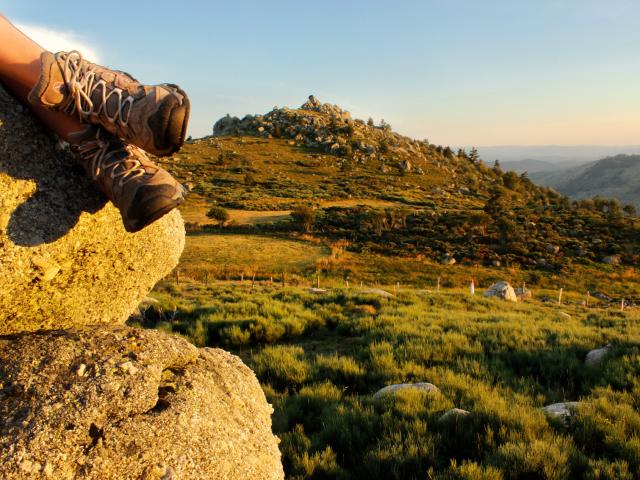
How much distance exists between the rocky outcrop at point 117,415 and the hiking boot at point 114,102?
52.1 inches

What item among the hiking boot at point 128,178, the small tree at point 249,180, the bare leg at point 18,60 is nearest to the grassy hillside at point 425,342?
the hiking boot at point 128,178

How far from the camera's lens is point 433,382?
601 cm

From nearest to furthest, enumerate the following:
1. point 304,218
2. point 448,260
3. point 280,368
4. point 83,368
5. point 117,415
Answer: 1. point 117,415
2. point 83,368
3. point 280,368
4. point 448,260
5. point 304,218

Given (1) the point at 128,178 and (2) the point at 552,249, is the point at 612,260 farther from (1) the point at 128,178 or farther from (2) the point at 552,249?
(1) the point at 128,178


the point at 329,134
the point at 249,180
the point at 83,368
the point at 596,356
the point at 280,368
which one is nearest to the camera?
the point at 83,368

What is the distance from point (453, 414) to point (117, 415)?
12.1ft

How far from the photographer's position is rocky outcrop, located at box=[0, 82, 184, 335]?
2.51 meters

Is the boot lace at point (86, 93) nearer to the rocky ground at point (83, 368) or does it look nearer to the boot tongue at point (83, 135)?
the boot tongue at point (83, 135)

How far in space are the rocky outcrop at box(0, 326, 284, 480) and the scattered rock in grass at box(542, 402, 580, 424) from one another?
11.4 feet

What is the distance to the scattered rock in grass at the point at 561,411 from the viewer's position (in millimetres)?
4707

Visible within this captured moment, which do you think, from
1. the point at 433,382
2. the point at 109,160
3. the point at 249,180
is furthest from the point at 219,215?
the point at 109,160

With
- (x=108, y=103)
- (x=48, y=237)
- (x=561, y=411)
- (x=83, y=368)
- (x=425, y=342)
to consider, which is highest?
(x=108, y=103)

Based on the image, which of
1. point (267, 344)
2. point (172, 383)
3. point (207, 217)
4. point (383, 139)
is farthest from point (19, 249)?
point (383, 139)

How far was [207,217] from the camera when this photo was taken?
137ft
